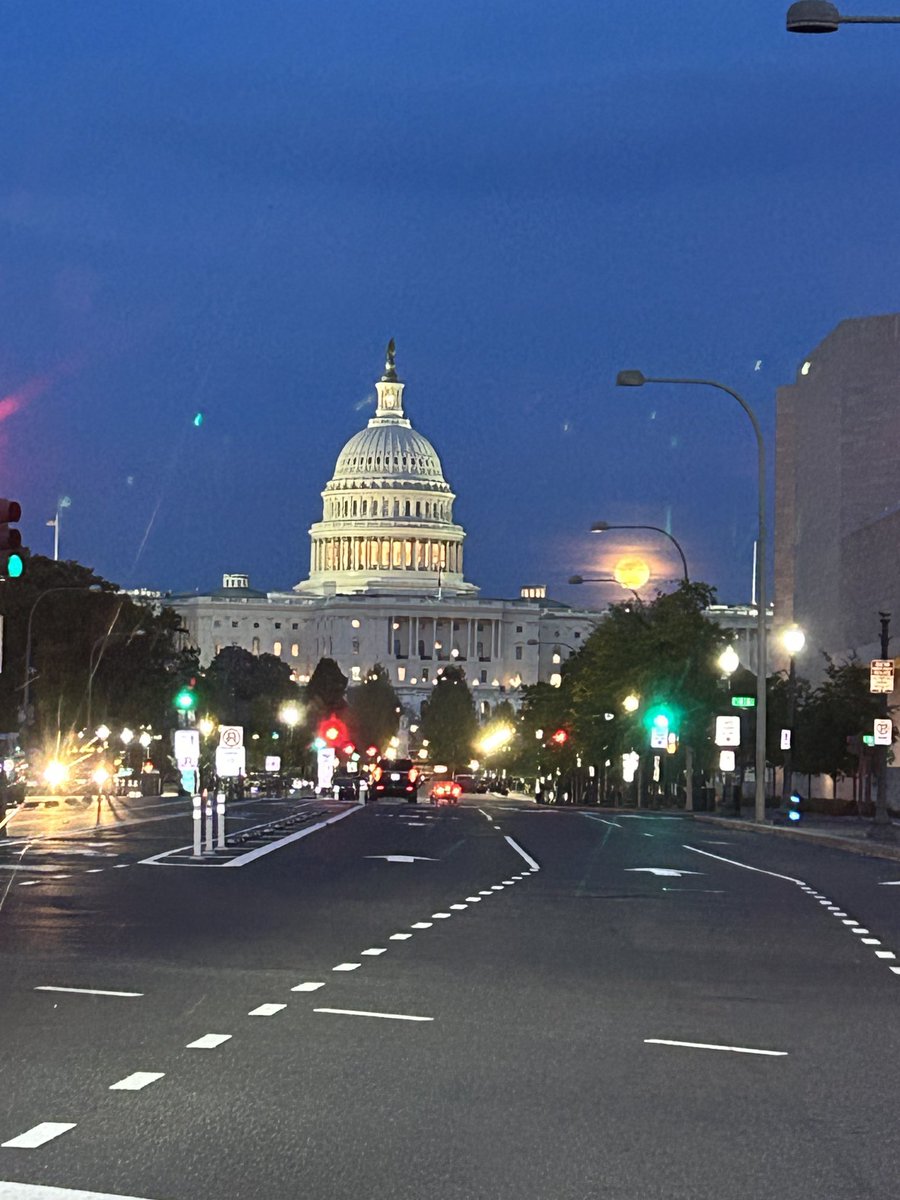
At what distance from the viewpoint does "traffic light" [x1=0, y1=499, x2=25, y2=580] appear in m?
20.2

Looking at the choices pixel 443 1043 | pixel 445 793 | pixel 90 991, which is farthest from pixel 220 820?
pixel 445 793

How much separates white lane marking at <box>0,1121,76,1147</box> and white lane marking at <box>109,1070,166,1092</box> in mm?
973

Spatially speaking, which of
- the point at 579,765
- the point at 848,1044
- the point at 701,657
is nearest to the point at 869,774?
the point at 701,657

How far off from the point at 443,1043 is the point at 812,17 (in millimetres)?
9248

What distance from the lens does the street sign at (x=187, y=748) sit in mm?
51906

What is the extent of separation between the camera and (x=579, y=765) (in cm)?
12319

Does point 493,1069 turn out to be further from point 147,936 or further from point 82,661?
point 82,661

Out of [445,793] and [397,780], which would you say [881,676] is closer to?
[397,780]

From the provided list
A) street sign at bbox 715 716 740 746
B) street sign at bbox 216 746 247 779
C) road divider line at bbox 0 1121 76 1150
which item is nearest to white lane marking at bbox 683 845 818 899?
street sign at bbox 216 746 247 779

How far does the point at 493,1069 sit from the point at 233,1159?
2.90 metres

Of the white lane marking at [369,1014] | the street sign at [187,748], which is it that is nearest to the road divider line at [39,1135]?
the white lane marking at [369,1014]

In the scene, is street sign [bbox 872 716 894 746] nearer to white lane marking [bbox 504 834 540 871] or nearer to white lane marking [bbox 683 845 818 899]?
white lane marking [bbox 504 834 540 871]

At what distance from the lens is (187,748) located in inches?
2089

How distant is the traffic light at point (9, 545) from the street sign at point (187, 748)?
31221 millimetres
